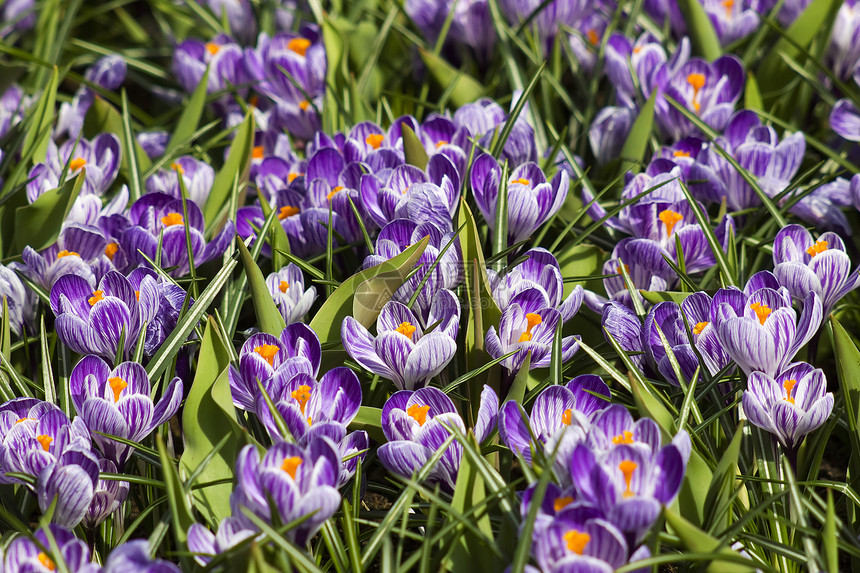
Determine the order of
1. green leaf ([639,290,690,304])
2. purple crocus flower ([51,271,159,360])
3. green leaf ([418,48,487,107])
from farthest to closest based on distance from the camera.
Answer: green leaf ([418,48,487,107]) → green leaf ([639,290,690,304]) → purple crocus flower ([51,271,159,360])

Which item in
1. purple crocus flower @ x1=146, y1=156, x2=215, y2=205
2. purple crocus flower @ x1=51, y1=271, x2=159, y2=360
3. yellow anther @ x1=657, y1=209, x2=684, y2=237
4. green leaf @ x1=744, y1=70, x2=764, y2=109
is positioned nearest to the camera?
purple crocus flower @ x1=51, y1=271, x2=159, y2=360

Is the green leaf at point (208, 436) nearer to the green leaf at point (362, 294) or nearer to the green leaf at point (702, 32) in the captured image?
the green leaf at point (362, 294)

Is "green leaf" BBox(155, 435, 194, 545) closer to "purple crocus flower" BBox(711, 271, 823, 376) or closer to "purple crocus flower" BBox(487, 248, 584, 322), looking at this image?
"purple crocus flower" BBox(487, 248, 584, 322)

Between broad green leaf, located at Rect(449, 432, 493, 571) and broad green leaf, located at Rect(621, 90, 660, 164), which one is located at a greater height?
broad green leaf, located at Rect(621, 90, 660, 164)

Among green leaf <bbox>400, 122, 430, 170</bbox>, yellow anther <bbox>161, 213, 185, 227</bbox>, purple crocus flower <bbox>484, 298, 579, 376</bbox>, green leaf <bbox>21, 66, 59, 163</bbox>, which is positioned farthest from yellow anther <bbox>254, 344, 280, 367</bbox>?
green leaf <bbox>21, 66, 59, 163</bbox>

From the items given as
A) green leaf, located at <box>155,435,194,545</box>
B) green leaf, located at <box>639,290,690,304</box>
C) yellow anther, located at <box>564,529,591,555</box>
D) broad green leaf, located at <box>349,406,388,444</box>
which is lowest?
green leaf, located at <box>155,435,194,545</box>

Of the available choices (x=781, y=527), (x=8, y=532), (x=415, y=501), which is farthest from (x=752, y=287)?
(x=8, y=532)
